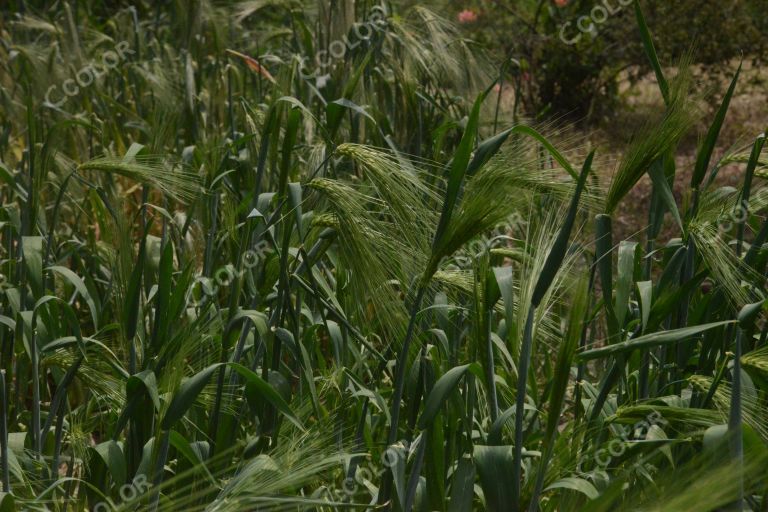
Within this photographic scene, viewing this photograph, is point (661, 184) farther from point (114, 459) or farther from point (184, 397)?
point (114, 459)

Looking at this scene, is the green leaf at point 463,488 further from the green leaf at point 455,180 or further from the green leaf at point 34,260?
the green leaf at point 34,260

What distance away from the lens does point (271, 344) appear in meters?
1.94

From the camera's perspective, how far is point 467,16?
657 cm

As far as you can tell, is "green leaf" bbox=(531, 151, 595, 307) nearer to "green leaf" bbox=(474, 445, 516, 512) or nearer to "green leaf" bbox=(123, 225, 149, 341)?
"green leaf" bbox=(474, 445, 516, 512)

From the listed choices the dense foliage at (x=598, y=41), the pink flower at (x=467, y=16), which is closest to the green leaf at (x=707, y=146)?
the dense foliage at (x=598, y=41)

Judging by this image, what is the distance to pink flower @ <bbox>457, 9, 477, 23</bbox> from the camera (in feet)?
21.1

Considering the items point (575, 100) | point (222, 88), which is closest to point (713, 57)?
point (575, 100)

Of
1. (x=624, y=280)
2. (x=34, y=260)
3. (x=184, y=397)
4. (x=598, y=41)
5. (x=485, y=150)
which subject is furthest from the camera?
(x=598, y=41)

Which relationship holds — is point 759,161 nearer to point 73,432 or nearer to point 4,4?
point 73,432

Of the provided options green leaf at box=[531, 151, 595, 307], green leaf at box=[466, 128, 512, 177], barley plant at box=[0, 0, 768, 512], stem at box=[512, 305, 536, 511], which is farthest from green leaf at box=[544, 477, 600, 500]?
green leaf at box=[466, 128, 512, 177]

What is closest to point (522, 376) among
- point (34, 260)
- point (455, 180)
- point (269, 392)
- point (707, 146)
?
point (455, 180)

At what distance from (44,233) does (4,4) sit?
16.6ft

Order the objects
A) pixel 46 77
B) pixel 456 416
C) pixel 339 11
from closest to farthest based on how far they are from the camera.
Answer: pixel 456 416
pixel 339 11
pixel 46 77

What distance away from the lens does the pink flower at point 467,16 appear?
6430 mm
